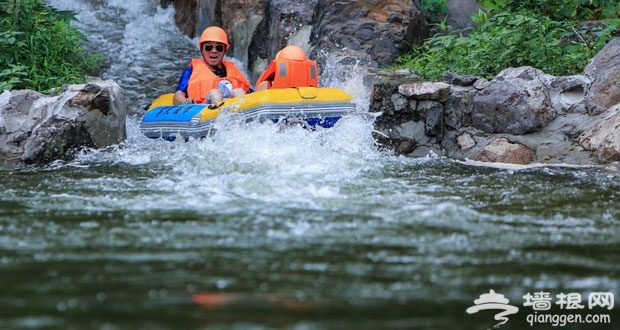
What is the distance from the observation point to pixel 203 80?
26.7 feet

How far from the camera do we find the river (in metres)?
2.85

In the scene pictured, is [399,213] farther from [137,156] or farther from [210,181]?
[137,156]

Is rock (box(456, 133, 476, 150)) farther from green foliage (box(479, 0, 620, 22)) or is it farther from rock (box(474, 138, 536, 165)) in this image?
green foliage (box(479, 0, 620, 22))

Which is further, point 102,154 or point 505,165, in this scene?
point 102,154

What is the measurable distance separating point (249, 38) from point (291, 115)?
15.6 feet

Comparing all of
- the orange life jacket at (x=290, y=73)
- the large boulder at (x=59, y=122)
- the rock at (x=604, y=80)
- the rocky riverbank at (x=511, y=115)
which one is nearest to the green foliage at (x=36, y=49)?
the large boulder at (x=59, y=122)

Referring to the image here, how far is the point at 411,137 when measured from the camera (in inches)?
290

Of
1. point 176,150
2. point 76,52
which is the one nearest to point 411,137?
point 176,150

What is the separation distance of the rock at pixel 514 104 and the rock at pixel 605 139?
0.48 m

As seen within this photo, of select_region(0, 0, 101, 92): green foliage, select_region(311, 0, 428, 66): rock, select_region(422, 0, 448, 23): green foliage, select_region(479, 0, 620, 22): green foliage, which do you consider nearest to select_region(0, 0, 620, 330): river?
select_region(0, 0, 101, 92): green foliage

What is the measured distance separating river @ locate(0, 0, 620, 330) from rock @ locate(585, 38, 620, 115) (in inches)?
33.3

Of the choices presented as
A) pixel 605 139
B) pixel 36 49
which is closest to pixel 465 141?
pixel 605 139

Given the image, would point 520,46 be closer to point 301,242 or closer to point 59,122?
point 59,122

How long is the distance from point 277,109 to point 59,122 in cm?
205
